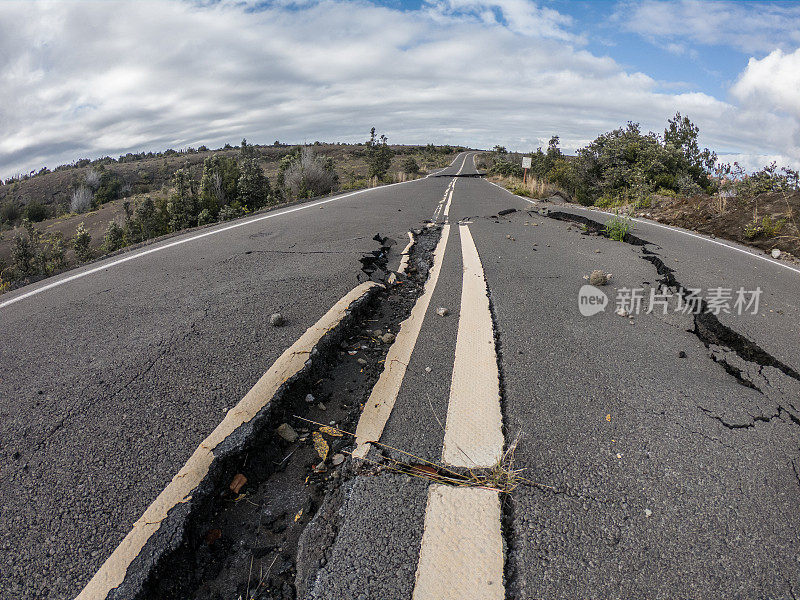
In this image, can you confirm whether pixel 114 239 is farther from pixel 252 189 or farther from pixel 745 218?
pixel 745 218

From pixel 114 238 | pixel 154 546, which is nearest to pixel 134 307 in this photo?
pixel 154 546

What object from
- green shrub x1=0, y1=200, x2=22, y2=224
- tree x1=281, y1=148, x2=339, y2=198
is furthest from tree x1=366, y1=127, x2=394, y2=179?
green shrub x1=0, y1=200, x2=22, y2=224

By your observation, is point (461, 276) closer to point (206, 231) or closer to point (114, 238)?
point (206, 231)

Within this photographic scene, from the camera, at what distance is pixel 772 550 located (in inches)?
53.1

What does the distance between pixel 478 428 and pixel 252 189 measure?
20.0 m

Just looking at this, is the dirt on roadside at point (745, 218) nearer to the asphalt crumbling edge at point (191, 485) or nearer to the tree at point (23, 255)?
the asphalt crumbling edge at point (191, 485)

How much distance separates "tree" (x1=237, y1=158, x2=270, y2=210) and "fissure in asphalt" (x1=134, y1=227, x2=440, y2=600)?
1866cm

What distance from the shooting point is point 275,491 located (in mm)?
1802

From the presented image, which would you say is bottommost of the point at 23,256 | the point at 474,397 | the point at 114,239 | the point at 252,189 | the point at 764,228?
the point at 23,256

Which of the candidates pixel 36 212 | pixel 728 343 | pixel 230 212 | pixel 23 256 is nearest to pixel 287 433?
pixel 728 343

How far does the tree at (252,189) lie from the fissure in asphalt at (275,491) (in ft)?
61.2

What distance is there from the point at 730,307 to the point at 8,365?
5.47m

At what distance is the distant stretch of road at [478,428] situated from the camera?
133cm

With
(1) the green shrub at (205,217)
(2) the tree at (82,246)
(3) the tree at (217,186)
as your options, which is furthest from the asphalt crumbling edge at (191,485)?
(2) the tree at (82,246)
